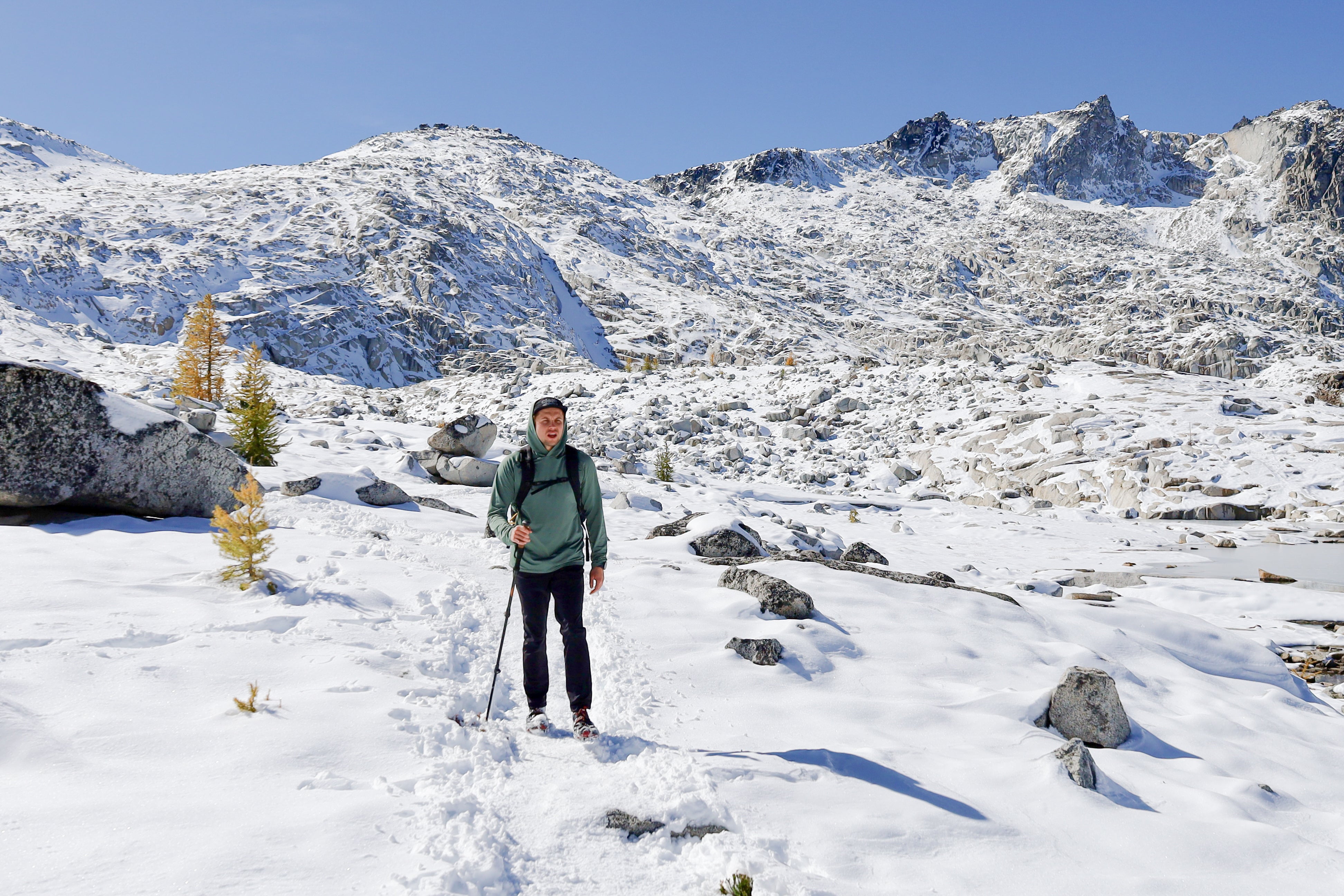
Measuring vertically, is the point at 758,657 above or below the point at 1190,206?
below

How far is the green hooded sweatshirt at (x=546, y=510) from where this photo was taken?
194 inches

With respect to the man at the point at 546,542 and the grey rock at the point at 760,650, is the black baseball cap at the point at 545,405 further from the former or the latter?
the grey rock at the point at 760,650

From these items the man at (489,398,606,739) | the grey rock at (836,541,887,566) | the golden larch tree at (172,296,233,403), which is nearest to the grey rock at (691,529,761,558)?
the grey rock at (836,541,887,566)

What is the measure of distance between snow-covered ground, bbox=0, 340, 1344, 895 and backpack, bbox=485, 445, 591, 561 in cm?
153

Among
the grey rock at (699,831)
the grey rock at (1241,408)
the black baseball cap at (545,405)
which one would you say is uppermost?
the grey rock at (1241,408)

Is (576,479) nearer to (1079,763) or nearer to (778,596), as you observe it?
(778,596)

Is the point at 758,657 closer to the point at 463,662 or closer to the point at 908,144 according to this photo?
the point at 463,662

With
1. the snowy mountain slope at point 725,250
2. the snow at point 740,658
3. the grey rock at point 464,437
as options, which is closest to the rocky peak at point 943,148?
the snowy mountain slope at point 725,250

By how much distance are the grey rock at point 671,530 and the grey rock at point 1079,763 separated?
7061 millimetres

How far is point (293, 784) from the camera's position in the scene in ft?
11.6

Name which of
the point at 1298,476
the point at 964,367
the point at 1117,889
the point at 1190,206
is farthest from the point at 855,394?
the point at 1190,206

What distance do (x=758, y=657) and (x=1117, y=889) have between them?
3254 mm

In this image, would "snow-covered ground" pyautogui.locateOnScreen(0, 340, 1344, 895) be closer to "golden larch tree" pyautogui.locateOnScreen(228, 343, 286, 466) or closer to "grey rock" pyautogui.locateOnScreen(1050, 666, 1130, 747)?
"grey rock" pyautogui.locateOnScreen(1050, 666, 1130, 747)

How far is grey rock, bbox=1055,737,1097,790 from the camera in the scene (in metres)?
4.51
